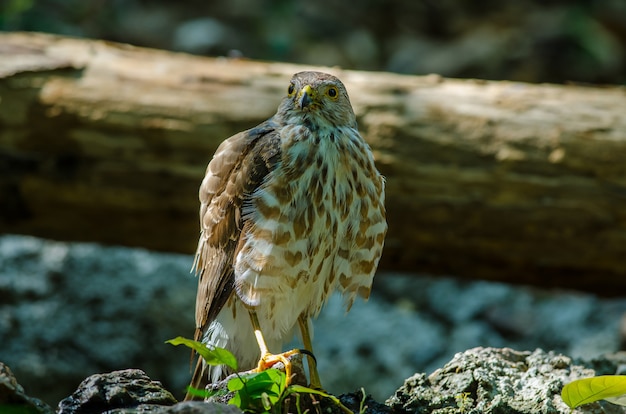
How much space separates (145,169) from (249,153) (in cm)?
140

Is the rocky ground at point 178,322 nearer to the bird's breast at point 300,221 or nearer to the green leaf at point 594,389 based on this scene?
the bird's breast at point 300,221

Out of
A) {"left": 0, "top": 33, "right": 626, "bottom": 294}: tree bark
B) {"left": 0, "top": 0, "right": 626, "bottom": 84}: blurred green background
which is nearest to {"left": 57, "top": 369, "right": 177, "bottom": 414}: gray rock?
{"left": 0, "top": 33, "right": 626, "bottom": 294}: tree bark

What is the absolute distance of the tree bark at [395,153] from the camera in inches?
190

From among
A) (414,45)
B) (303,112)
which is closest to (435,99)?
(303,112)

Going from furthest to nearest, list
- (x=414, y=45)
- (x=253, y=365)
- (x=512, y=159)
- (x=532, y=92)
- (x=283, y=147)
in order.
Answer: (x=414, y=45) < (x=532, y=92) < (x=512, y=159) < (x=253, y=365) < (x=283, y=147)

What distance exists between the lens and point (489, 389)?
10.5 feet

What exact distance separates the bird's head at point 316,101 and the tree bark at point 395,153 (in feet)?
3.23

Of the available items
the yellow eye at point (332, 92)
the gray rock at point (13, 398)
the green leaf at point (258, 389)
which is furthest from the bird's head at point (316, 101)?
the gray rock at point (13, 398)

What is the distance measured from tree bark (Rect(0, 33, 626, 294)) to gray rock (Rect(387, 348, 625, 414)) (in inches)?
60.6

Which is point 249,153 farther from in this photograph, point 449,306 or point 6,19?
point 6,19

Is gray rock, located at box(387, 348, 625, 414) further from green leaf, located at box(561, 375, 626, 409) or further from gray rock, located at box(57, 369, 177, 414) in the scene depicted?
gray rock, located at box(57, 369, 177, 414)

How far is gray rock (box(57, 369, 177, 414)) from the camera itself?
269cm

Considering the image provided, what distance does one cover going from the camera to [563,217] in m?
4.84

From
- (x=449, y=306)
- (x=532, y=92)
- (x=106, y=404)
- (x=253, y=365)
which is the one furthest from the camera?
(x=449, y=306)
